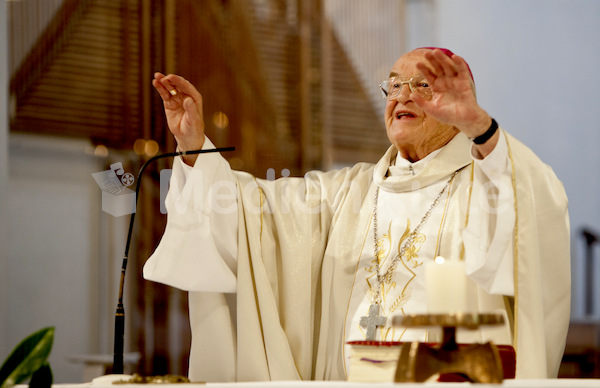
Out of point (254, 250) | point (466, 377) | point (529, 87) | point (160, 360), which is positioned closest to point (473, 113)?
point (466, 377)

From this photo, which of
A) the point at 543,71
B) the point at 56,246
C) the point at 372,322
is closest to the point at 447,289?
the point at 372,322

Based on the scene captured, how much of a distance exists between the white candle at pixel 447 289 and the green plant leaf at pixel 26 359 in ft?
2.68

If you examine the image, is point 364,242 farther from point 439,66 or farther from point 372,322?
point 439,66

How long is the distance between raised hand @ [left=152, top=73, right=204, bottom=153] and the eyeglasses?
783 millimetres

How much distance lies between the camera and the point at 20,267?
221 inches

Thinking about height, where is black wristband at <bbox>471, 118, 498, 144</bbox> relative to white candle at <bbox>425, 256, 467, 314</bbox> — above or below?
above

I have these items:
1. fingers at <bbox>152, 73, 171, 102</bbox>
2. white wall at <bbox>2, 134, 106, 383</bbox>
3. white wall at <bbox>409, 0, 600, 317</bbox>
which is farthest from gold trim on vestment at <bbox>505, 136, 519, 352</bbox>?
white wall at <bbox>409, 0, 600, 317</bbox>

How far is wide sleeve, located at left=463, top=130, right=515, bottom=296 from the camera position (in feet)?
7.91

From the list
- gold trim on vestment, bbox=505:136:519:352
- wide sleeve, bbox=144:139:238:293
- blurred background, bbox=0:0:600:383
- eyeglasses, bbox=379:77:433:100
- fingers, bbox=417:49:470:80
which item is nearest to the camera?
fingers, bbox=417:49:470:80

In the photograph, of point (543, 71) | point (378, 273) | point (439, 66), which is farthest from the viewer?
point (543, 71)

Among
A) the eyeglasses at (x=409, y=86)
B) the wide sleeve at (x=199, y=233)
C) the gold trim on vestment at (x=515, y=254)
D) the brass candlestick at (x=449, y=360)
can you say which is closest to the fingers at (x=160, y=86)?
the wide sleeve at (x=199, y=233)

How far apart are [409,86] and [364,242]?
630 millimetres

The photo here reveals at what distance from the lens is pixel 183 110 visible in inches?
110

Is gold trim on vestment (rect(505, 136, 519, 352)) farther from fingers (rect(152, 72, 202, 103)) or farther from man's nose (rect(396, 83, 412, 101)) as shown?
fingers (rect(152, 72, 202, 103))
